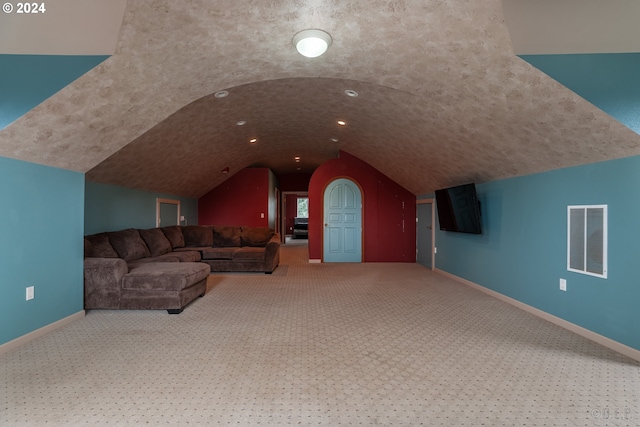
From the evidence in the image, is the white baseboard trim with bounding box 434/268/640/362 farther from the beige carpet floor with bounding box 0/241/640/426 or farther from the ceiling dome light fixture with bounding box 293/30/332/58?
the ceiling dome light fixture with bounding box 293/30/332/58

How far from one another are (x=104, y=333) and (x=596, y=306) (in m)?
→ 4.52

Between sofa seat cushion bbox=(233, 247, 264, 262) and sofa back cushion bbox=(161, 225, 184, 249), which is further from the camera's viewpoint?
sofa back cushion bbox=(161, 225, 184, 249)

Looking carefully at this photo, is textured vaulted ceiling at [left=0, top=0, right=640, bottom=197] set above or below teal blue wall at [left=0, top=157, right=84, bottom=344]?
above

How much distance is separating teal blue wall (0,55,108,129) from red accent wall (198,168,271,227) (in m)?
6.91

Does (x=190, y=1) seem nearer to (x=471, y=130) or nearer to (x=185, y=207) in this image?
(x=471, y=130)

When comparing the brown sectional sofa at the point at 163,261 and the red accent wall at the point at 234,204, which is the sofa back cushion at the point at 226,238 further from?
the red accent wall at the point at 234,204

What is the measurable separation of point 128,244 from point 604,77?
232 inches

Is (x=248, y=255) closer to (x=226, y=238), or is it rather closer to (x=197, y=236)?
(x=226, y=238)

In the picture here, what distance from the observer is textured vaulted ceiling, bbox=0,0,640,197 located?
2422 millimetres

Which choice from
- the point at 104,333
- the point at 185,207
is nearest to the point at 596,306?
the point at 104,333

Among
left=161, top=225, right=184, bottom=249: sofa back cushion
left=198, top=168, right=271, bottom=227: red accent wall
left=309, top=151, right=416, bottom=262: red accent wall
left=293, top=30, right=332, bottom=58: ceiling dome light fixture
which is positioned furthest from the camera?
left=198, top=168, right=271, bottom=227: red accent wall

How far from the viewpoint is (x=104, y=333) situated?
3158mm

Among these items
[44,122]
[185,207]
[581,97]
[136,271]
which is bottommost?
[136,271]

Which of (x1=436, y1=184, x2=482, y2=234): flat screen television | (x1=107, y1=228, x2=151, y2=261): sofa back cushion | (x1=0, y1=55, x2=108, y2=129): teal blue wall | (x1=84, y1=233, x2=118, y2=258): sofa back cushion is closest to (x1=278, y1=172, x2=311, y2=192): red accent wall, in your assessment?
(x1=436, y1=184, x2=482, y2=234): flat screen television
